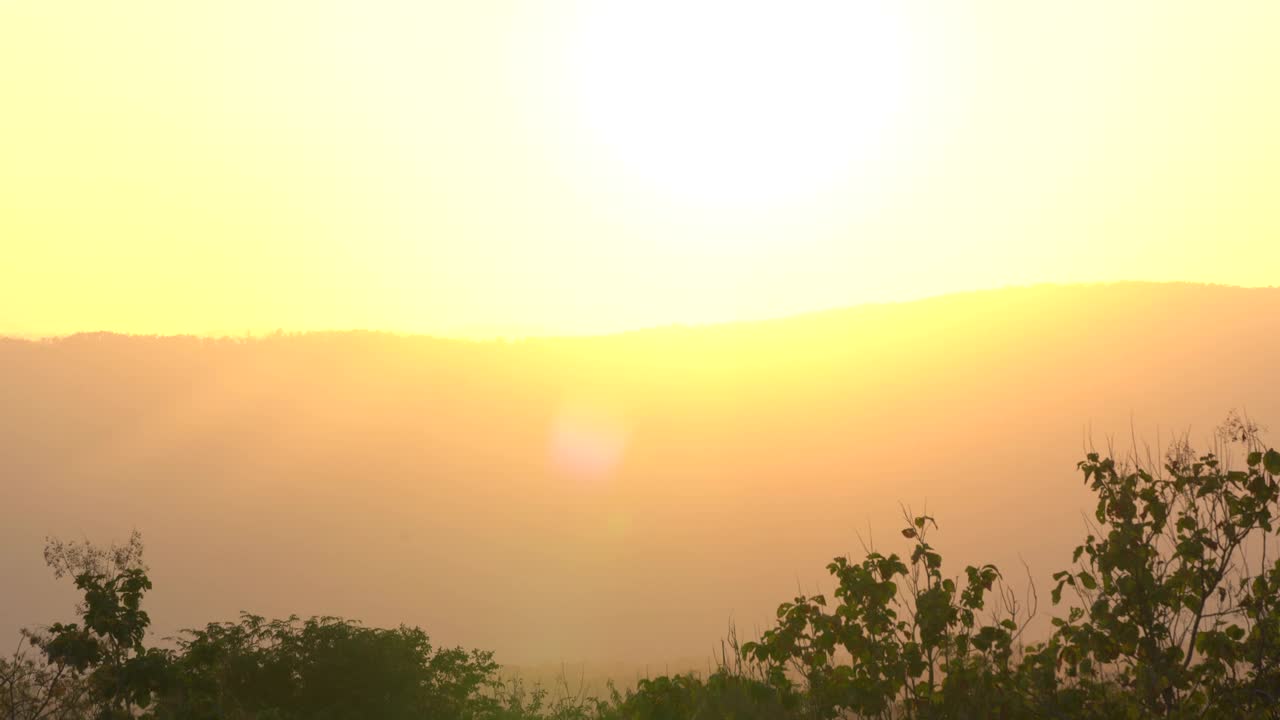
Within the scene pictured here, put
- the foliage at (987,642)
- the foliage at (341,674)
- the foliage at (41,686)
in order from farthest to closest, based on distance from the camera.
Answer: the foliage at (341,674) < the foliage at (41,686) < the foliage at (987,642)

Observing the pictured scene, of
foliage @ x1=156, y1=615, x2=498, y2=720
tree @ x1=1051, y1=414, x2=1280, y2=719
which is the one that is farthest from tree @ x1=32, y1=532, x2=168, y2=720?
tree @ x1=1051, y1=414, x2=1280, y2=719

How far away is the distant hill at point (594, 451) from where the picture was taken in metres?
103

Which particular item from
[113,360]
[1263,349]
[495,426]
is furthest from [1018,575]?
[113,360]

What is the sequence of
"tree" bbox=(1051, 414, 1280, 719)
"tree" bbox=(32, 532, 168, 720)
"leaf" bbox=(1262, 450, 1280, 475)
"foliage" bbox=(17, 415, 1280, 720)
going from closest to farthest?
1. "leaf" bbox=(1262, 450, 1280, 475)
2. "tree" bbox=(1051, 414, 1280, 719)
3. "foliage" bbox=(17, 415, 1280, 720)
4. "tree" bbox=(32, 532, 168, 720)

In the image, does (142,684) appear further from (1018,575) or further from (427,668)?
(1018,575)

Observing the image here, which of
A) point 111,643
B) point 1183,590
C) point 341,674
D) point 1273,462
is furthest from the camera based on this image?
point 341,674

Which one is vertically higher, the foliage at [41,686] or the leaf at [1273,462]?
the leaf at [1273,462]

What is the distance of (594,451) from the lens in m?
122

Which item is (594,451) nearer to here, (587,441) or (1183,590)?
(587,441)

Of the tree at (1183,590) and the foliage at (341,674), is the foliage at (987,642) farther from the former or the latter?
the foliage at (341,674)

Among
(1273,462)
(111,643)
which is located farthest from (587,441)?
(1273,462)

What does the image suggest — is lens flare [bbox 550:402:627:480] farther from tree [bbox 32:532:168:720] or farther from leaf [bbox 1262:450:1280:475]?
leaf [bbox 1262:450:1280:475]

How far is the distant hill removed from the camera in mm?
102875

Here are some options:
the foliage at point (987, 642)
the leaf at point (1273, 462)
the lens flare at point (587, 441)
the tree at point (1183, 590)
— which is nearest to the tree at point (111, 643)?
the foliage at point (987, 642)
